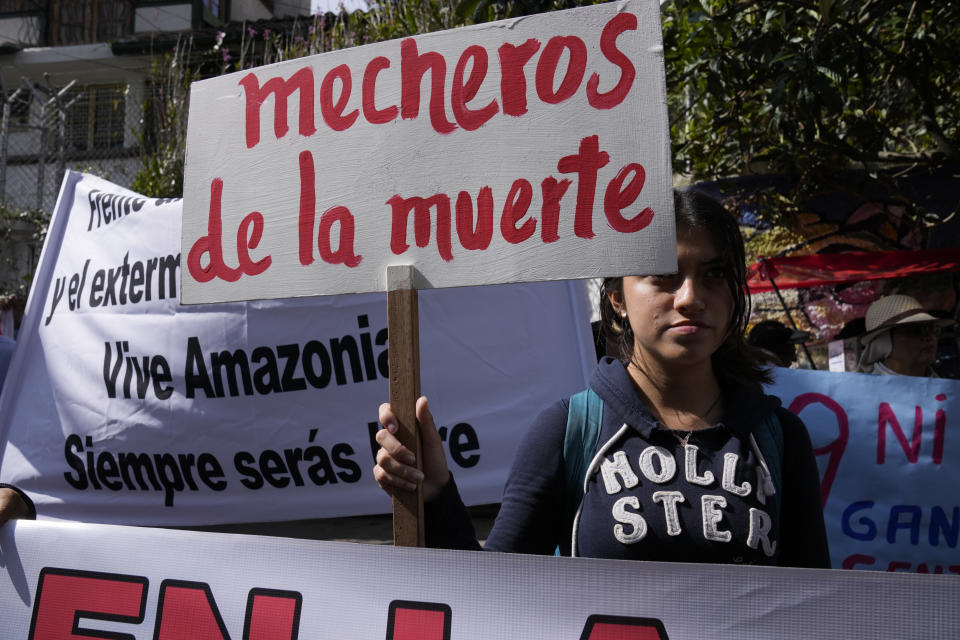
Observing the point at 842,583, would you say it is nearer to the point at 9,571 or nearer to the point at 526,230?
the point at 526,230

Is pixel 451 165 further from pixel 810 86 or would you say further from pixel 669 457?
pixel 810 86

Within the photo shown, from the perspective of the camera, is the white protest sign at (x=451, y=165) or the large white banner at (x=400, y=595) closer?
A: the large white banner at (x=400, y=595)

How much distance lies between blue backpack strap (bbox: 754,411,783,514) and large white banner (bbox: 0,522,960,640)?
0.21 m

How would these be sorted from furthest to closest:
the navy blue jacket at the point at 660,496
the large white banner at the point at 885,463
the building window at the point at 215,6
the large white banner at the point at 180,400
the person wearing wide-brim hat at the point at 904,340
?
the building window at the point at 215,6, the person wearing wide-brim hat at the point at 904,340, the large white banner at the point at 180,400, the large white banner at the point at 885,463, the navy blue jacket at the point at 660,496

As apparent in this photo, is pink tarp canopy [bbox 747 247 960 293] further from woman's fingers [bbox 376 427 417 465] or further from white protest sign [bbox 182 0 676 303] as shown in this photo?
woman's fingers [bbox 376 427 417 465]

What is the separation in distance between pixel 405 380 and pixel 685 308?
1.60 feet

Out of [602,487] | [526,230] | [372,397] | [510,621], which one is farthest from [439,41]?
[372,397]

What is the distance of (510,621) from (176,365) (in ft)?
7.98

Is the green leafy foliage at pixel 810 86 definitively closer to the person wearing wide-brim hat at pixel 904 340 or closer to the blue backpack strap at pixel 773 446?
the person wearing wide-brim hat at pixel 904 340

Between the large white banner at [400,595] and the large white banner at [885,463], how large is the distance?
173 centimetres

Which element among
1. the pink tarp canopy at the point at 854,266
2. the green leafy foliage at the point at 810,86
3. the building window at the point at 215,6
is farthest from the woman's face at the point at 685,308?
the building window at the point at 215,6

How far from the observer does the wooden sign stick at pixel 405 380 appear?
141 cm

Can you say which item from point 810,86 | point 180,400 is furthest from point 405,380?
point 810,86

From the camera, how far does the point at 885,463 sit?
2850 millimetres
